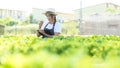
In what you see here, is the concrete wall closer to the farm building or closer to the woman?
the farm building

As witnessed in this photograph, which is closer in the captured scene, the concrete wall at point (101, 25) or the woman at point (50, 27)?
the woman at point (50, 27)

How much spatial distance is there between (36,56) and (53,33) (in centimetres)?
633

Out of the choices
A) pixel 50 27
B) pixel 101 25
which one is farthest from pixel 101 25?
pixel 50 27

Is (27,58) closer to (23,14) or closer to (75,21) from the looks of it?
(75,21)

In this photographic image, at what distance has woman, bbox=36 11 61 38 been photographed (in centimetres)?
730

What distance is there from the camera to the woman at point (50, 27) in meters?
7.30

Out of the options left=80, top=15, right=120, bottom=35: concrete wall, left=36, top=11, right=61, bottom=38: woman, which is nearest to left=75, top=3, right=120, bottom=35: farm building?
left=80, top=15, right=120, bottom=35: concrete wall

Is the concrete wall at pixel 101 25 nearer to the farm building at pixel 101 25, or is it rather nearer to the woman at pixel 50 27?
the farm building at pixel 101 25

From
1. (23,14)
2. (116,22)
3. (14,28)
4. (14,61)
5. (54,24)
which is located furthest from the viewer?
(23,14)

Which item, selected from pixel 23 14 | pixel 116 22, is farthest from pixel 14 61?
pixel 23 14

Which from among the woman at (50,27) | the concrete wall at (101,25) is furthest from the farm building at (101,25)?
the woman at (50,27)

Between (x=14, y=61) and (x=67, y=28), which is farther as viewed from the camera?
(x=67, y=28)

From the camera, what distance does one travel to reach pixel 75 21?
3525 centimetres

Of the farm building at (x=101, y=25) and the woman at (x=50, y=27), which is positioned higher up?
the woman at (x=50, y=27)
